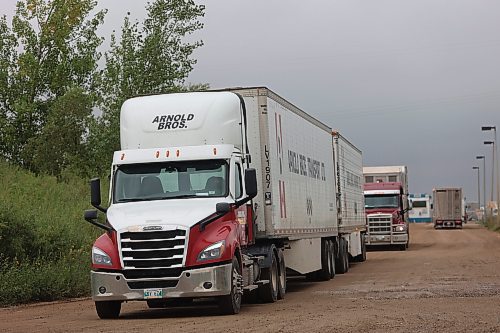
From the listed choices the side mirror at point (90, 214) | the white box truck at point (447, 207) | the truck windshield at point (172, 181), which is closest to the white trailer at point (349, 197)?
the truck windshield at point (172, 181)

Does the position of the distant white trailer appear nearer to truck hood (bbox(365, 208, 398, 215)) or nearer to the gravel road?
truck hood (bbox(365, 208, 398, 215))

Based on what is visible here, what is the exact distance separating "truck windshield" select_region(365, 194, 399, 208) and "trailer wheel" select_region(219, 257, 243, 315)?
29199mm

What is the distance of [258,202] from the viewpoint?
757 inches

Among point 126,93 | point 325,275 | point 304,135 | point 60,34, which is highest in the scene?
point 60,34

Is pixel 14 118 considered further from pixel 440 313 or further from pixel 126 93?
pixel 440 313

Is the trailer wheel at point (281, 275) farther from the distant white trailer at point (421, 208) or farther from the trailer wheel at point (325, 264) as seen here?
the distant white trailer at point (421, 208)

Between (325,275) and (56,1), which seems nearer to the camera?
(325,275)

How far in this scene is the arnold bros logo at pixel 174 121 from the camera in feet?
58.0

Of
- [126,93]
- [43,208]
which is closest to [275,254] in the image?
[43,208]

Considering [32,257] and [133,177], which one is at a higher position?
[133,177]

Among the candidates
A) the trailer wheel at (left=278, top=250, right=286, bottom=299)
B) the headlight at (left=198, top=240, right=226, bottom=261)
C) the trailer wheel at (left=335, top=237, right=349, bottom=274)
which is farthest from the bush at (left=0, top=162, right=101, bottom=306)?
the trailer wheel at (left=335, top=237, right=349, bottom=274)

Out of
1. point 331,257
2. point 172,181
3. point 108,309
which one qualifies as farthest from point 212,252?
point 331,257

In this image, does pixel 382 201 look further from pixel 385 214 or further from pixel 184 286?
pixel 184 286

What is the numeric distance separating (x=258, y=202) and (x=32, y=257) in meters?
6.82
